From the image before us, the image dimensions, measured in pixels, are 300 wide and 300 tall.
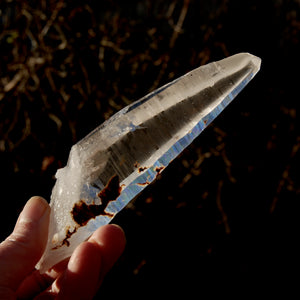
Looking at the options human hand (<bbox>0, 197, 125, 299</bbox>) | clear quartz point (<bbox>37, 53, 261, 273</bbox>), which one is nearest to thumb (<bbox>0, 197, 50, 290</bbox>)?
human hand (<bbox>0, 197, 125, 299</bbox>)

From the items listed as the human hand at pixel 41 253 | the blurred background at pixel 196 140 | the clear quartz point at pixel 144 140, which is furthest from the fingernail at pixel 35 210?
the blurred background at pixel 196 140

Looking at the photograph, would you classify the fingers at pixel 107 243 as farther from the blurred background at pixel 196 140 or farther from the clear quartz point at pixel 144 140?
the blurred background at pixel 196 140

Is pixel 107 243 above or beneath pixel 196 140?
above

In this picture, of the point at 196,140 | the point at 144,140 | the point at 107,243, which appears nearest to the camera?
the point at 144,140

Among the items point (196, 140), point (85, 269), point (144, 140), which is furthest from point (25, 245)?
point (196, 140)

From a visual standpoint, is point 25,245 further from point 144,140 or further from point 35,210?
point 144,140

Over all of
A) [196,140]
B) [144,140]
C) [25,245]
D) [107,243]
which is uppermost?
[144,140]

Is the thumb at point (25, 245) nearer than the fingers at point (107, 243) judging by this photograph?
Yes

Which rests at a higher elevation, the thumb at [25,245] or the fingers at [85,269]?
the thumb at [25,245]
